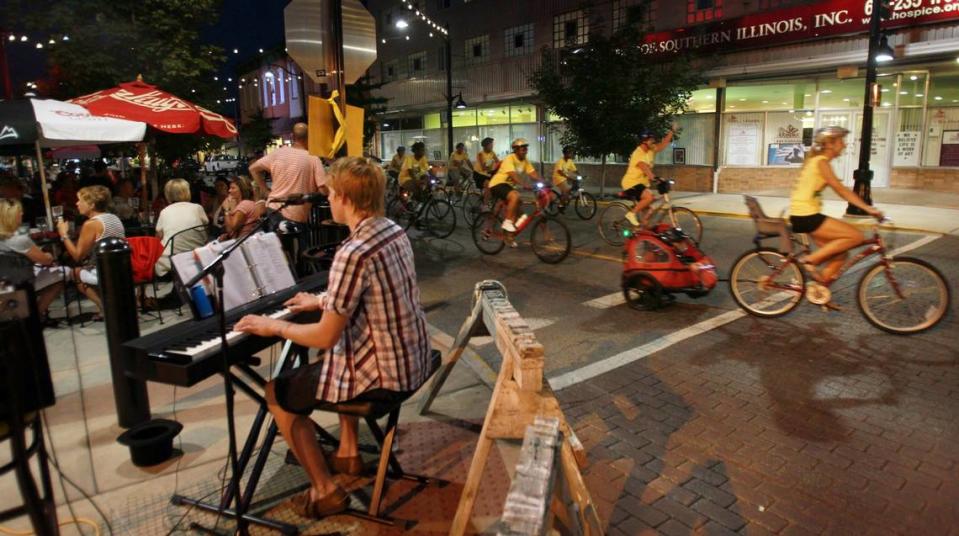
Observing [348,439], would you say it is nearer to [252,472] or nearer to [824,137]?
[252,472]

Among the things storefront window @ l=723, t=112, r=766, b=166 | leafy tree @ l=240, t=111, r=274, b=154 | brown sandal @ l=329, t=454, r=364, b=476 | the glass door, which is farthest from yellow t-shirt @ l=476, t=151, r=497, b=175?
leafy tree @ l=240, t=111, r=274, b=154

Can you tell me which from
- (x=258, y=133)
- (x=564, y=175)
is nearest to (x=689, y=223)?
(x=564, y=175)

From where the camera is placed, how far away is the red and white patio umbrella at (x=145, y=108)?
28.6ft

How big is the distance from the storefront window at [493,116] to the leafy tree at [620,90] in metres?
11.4

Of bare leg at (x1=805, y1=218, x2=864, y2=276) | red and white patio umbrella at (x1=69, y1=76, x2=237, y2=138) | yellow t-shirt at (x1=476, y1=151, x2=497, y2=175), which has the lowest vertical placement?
bare leg at (x1=805, y1=218, x2=864, y2=276)

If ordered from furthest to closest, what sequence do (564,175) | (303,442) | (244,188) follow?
1. (564,175)
2. (244,188)
3. (303,442)

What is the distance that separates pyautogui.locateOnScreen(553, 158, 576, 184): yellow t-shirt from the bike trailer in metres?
7.56

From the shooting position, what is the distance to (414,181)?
1421 cm

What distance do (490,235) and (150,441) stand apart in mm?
7327

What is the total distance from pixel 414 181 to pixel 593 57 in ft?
23.3

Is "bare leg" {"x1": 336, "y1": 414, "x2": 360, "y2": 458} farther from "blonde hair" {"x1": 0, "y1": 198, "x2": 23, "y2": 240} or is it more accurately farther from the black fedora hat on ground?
"blonde hair" {"x1": 0, "y1": 198, "x2": 23, "y2": 240}

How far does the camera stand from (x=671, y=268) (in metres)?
7.05

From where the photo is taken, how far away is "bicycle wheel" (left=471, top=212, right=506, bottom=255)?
35.0 ft

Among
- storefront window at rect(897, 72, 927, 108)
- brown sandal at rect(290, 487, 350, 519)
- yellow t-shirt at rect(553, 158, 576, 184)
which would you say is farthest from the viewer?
storefront window at rect(897, 72, 927, 108)
